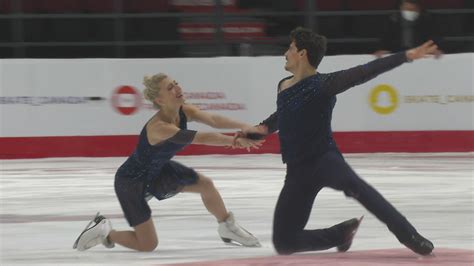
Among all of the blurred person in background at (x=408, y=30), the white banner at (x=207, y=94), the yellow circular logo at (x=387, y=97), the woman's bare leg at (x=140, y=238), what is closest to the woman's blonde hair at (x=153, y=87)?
the woman's bare leg at (x=140, y=238)

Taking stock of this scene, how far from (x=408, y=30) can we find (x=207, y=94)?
8.83 feet

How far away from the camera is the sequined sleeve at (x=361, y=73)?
7.04 meters

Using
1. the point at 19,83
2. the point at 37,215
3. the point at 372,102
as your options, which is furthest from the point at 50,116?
the point at 37,215

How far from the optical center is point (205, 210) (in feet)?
34.5

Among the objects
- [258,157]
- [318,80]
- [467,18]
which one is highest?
[318,80]

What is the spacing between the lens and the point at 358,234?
28.9 ft

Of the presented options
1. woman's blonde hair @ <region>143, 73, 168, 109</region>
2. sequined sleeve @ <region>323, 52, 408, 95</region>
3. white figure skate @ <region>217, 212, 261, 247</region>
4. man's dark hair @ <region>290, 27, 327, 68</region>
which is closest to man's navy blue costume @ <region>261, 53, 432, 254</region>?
sequined sleeve @ <region>323, 52, 408, 95</region>

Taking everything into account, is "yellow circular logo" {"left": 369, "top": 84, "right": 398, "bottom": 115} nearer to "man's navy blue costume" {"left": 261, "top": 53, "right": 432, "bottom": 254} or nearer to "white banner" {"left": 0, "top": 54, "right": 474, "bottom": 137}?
"white banner" {"left": 0, "top": 54, "right": 474, "bottom": 137}

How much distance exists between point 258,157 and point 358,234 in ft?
21.3

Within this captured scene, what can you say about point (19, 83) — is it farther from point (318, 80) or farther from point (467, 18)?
point (318, 80)

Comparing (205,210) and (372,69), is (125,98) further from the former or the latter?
(372,69)

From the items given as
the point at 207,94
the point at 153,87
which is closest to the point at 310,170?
the point at 153,87

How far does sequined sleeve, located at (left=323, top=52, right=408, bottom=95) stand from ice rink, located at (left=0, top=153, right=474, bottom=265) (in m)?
1.10

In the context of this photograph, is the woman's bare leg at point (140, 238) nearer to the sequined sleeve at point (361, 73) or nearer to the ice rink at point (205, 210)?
the ice rink at point (205, 210)
